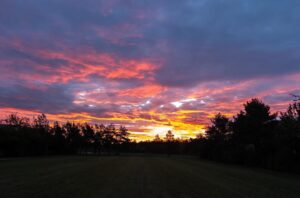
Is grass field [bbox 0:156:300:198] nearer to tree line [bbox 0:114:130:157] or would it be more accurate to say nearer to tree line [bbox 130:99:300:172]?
tree line [bbox 130:99:300:172]

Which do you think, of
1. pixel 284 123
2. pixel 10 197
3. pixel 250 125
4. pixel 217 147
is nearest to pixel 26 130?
pixel 217 147

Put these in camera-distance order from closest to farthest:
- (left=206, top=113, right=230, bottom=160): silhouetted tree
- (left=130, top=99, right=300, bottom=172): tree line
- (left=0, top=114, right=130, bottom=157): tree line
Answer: (left=130, top=99, right=300, bottom=172): tree line, (left=0, top=114, right=130, bottom=157): tree line, (left=206, top=113, right=230, bottom=160): silhouetted tree

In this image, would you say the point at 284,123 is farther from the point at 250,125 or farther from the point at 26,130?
the point at 26,130

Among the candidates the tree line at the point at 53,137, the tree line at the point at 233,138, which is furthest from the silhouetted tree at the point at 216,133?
the tree line at the point at 53,137

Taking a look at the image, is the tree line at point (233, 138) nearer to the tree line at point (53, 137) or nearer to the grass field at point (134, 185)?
the tree line at point (53, 137)

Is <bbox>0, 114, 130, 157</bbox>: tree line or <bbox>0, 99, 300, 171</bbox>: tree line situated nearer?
<bbox>0, 99, 300, 171</bbox>: tree line

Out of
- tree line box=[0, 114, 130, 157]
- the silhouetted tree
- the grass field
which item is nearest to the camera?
the grass field

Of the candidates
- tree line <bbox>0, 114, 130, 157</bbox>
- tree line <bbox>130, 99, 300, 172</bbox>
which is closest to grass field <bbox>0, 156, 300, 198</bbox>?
tree line <bbox>130, 99, 300, 172</bbox>

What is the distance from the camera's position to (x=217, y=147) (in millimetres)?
77312

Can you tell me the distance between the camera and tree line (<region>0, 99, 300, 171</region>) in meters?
39.9

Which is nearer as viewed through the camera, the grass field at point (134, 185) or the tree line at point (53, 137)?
the grass field at point (134, 185)

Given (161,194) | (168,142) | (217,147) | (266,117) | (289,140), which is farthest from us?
(168,142)

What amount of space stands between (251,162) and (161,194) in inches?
1666

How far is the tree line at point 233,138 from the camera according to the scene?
39912mm
